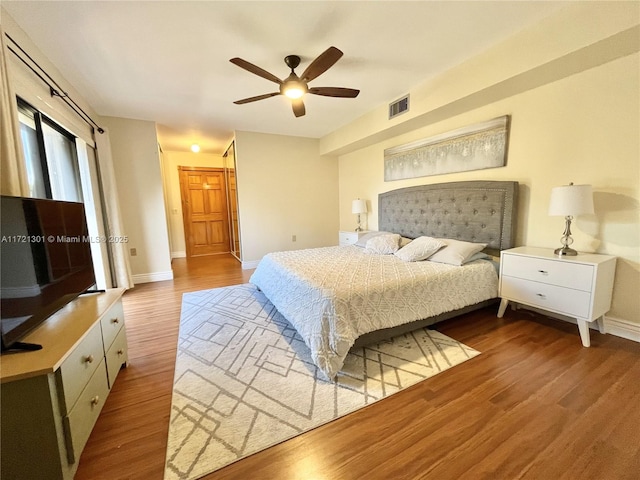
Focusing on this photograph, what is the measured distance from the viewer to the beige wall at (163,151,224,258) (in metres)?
6.06

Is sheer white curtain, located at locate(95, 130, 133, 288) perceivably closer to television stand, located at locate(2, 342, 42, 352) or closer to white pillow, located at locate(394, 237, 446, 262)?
television stand, located at locate(2, 342, 42, 352)

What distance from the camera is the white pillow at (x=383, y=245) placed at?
319 centimetres

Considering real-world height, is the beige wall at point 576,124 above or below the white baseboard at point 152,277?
above

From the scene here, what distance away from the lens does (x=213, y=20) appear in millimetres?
1875

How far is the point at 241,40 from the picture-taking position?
6.91ft

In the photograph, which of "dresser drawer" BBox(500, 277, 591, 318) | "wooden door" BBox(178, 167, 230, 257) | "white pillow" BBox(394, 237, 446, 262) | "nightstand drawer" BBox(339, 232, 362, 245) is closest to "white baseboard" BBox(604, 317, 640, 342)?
"dresser drawer" BBox(500, 277, 591, 318)

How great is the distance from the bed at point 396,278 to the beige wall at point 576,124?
284 mm

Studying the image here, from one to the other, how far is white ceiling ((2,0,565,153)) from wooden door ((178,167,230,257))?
9.74 ft

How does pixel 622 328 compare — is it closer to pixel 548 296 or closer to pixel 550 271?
pixel 548 296

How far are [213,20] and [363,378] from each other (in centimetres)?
274

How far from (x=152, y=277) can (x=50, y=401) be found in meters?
3.63

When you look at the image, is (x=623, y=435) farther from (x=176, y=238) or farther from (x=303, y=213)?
(x=176, y=238)

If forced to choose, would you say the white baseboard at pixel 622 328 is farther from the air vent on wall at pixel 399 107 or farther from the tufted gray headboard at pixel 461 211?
the air vent on wall at pixel 399 107

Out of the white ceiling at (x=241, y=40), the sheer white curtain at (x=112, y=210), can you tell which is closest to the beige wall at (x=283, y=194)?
the white ceiling at (x=241, y=40)
